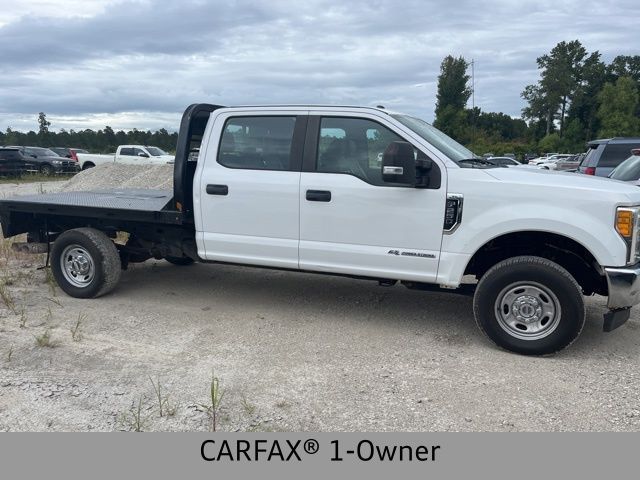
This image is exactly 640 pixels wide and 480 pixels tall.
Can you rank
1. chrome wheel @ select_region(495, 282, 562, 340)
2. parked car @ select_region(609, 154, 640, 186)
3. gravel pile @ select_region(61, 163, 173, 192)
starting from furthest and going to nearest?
gravel pile @ select_region(61, 163, 173, 192), parked car @ select_region(609, 154, 640, 186), chrome wheel @ select_region(495, 282, 562, 340)

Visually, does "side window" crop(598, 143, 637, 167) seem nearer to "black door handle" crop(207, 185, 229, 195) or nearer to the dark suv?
the dark suv

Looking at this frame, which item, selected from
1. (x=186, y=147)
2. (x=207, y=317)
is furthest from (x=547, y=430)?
(x=186, y=147)

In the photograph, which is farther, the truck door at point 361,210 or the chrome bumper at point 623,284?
the truck door at point 361,210

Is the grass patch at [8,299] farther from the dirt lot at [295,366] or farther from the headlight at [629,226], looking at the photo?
the headlight at [629,226]

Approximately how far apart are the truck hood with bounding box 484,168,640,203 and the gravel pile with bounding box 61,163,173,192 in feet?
31.1

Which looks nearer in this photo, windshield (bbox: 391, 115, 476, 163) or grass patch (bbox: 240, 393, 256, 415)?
grass patch (bbox: 240, 393, 256, 415)

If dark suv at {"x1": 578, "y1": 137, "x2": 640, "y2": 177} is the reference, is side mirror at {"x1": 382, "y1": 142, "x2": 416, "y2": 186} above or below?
below

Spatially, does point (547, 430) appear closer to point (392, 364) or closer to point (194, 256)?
point (392, 364)

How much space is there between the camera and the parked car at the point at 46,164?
3020 centimetres

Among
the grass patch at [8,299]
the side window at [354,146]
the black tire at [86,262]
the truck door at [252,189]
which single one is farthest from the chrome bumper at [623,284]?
the grass patch at [8,299]

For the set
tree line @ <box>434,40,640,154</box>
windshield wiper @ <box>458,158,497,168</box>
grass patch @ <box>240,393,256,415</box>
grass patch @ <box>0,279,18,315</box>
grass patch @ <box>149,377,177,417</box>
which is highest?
tree line @ <box>434,40,640,154</box>

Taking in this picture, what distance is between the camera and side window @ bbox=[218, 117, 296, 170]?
5.58m

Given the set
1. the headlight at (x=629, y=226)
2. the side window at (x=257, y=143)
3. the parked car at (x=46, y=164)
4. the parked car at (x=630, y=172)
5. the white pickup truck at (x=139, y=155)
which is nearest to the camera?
the headlight at (x=629, y=226)

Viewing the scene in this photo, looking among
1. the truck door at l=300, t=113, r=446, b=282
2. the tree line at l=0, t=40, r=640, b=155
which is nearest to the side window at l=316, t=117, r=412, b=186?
the truck door at l=300, t=113, r=446, b=282
